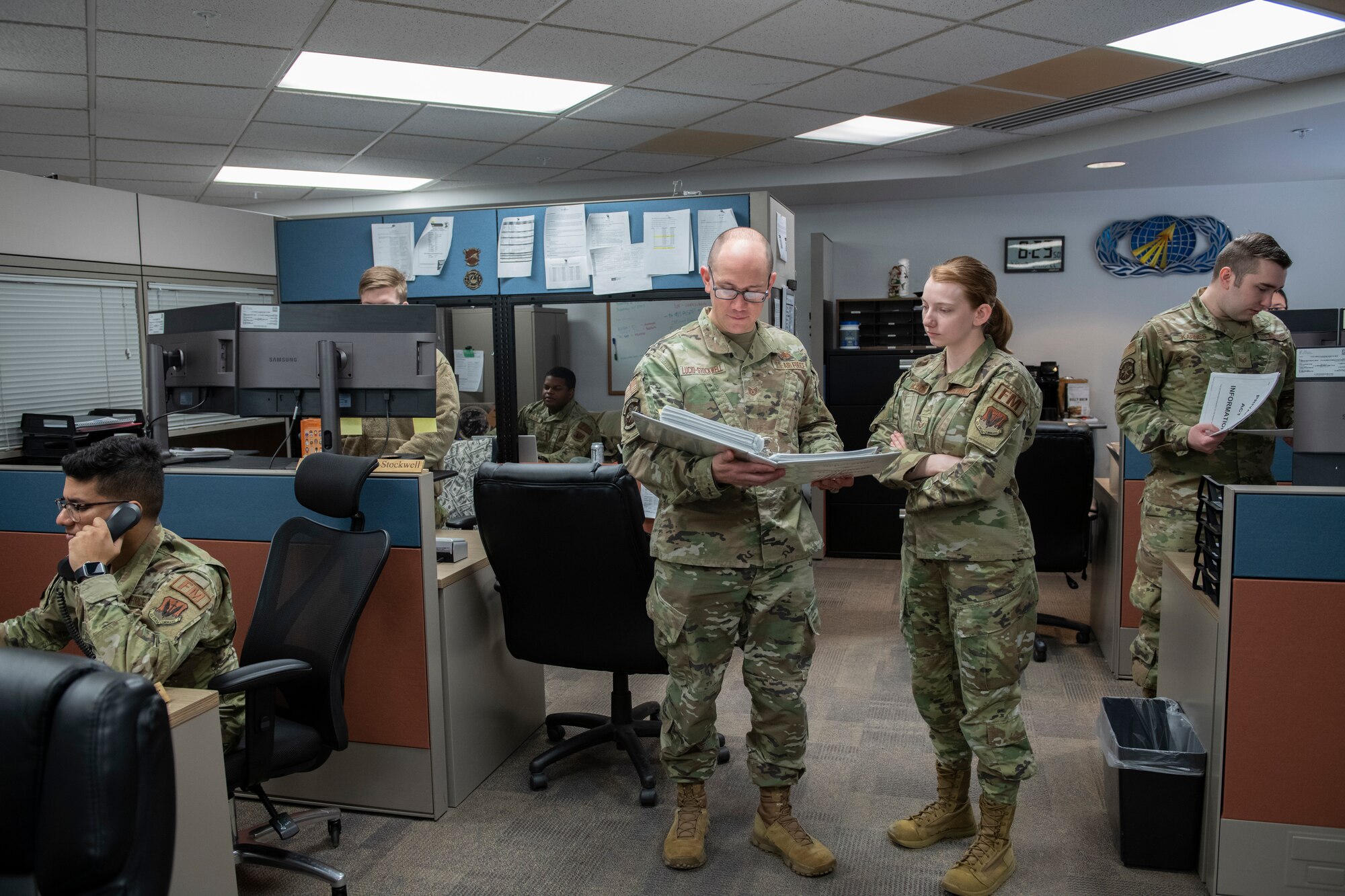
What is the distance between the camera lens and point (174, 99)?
448 cm

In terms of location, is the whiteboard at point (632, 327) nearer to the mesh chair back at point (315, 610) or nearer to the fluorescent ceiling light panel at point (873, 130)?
the fluorescent ceiling light panel at point (873, 130)

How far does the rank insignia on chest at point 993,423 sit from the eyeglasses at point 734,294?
561mm

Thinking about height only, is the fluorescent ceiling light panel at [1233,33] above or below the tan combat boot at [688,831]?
above

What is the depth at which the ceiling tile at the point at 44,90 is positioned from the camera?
4070mm

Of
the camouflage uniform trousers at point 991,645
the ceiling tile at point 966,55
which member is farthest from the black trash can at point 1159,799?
the ceiling tile at point 966,55

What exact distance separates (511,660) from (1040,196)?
17.9 feet

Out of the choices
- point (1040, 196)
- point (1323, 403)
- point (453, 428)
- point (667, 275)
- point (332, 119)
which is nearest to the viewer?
point (1323, 403)

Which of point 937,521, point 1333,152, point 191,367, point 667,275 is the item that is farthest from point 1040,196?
point 191,367

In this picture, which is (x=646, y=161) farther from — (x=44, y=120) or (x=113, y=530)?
(x=113, y=530)

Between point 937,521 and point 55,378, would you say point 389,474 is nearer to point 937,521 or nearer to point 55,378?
point 937,521

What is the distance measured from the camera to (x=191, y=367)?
2.95 metres

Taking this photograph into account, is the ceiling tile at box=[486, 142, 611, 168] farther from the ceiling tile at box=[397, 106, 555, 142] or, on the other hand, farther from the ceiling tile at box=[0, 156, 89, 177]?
the ceiling tile at box=[0, 156, 89, 177]

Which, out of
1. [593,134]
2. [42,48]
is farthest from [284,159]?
[42,48]

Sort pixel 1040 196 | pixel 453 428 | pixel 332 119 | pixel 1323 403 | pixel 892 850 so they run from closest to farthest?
pixel 1323 403 < pixel 892 850 < pixel 453 428 < pixel 332 119 < pixel 1040 196
